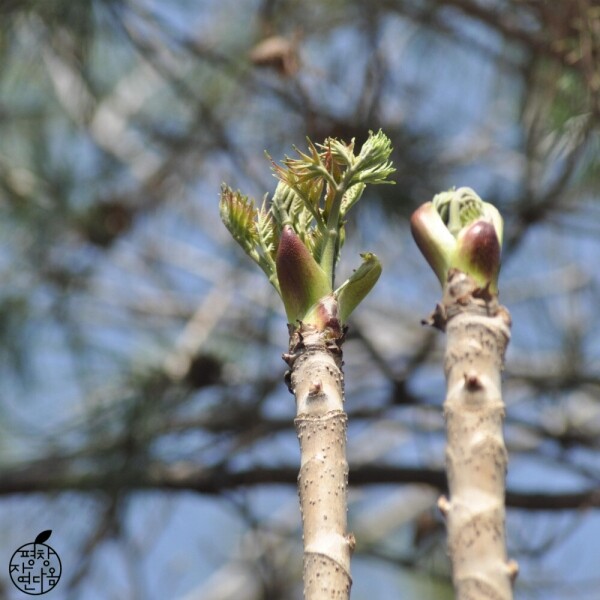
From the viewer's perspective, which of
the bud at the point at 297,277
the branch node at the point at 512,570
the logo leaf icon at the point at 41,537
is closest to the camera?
the branch node at the point at 512,570

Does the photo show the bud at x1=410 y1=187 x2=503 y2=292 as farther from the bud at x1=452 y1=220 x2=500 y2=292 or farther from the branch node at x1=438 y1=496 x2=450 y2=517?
the branch node at x1=438 y1=496 x2=450 y2=517

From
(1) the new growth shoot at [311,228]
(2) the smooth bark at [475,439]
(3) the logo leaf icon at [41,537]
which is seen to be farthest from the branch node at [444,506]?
(3) the logo leaf icon at [41,537]

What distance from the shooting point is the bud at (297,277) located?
1.78 feet

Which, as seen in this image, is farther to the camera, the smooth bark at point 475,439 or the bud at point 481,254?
the bud at point 481,254

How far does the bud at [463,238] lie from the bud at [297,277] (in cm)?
5

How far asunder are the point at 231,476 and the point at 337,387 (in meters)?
1.65

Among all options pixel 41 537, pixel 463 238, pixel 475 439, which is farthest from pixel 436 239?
pixel 41 537

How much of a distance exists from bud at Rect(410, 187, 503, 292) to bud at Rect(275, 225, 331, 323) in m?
0.05

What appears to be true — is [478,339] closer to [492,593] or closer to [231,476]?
[492,593]

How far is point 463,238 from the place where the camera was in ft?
1.81

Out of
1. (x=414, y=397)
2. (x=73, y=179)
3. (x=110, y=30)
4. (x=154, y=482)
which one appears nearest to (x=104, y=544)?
(x=154, y=482)

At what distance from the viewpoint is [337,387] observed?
0.53 m

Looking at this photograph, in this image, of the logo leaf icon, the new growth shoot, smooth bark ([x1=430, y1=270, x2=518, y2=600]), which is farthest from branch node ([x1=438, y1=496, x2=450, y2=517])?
the logo leaf icon

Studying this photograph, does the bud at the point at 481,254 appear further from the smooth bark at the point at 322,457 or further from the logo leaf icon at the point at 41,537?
the logo leaf icon at the point at 41,537
